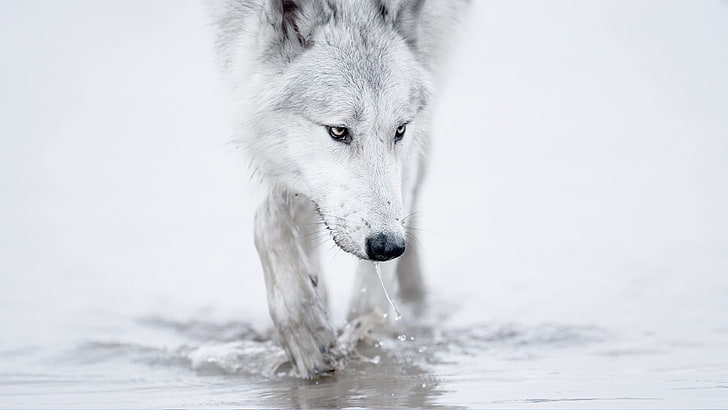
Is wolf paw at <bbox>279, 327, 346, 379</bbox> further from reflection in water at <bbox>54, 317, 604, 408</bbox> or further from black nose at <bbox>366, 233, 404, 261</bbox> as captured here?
black nose at <bbox>366, 233, 404, 261</bbox>

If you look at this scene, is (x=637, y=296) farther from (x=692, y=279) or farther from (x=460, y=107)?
(x=460, y=107)

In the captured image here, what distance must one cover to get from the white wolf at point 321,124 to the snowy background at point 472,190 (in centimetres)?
37

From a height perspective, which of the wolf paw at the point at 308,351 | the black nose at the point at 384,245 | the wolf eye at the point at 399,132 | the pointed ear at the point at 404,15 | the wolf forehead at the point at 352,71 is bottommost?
the wolf paw at the point at 308,351

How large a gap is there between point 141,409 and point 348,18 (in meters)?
1.79

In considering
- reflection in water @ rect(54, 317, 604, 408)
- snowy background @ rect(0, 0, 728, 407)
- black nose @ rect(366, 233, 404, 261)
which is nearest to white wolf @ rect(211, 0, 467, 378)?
black nose @ rect(366, 233, 404, 261)

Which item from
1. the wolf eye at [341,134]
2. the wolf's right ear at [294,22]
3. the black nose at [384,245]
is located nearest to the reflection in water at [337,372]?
the black nose at [384,245]

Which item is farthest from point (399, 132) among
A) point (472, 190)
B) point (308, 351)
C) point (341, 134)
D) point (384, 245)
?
point (472, 190)

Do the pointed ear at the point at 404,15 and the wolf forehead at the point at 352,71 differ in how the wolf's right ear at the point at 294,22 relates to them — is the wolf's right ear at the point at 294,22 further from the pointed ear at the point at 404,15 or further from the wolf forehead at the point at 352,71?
the pointed ear at the point at 404,15

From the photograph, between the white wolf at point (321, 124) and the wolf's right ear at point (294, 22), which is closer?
the white wolf at point (321, 124)

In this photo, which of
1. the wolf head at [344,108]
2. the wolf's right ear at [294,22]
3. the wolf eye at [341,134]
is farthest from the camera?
the wolf's right ear at [294,22]

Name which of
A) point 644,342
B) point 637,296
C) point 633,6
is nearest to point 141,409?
point 644,342

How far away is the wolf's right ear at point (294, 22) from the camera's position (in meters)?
3.84

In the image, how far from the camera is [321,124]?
3.70 meters

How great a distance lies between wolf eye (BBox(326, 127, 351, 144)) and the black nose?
45 centimetres
